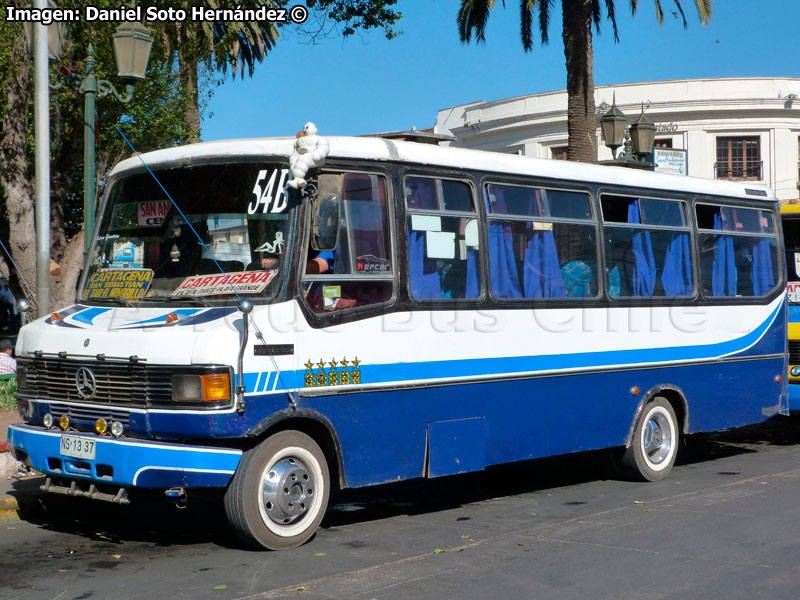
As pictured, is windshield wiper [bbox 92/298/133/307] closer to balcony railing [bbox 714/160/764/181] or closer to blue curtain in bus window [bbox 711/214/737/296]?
blue curtain in bus window [bbox 711/214/737/296]

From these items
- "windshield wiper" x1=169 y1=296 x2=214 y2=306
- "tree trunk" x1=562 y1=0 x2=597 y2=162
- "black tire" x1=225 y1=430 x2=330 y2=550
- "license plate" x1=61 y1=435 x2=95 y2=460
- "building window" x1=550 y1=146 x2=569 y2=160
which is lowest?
"black tire" x1=225 y1=430 x2=330 y2=550

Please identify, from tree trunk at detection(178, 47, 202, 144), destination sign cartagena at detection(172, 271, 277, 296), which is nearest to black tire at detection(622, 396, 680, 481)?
destination sign cartagena at detection(172, 271, 277, 296)

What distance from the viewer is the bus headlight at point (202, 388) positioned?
6758mm

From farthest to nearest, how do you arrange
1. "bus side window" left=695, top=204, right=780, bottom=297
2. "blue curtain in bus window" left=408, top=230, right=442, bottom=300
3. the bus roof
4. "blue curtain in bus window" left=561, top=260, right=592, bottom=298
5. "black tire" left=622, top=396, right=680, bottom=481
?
"bus side window" left=695, top=204, right=780, bottom=297 < "black tire" left=622, top=396, right=680, bottom=481 < "blue curtain in bus window" left=561, top=260, right=592, bottom=298 < "blue curtain in bus window" left=408, top=230, right=442, bottom=300 < the bus roof

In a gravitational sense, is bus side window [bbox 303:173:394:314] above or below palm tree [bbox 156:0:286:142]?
below

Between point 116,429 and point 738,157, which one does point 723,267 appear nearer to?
point 116,429

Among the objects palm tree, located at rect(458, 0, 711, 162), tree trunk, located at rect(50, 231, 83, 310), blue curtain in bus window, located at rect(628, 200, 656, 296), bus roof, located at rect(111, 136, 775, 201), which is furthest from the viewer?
palm tree, located at rect(458, 0, 711, 162)

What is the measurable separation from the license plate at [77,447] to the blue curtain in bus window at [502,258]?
3.41 meters

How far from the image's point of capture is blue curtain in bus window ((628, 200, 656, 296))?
1025 cm

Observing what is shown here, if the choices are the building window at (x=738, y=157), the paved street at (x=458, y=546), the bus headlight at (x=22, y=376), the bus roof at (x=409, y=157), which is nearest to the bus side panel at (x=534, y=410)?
the paved street at (x=458, y=546)

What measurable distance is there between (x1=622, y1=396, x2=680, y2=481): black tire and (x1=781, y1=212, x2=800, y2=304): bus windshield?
3569mm

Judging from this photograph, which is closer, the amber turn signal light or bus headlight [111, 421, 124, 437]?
the amber turn signal light

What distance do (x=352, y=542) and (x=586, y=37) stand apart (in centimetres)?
1504

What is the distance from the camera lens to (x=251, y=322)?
6965 millimetres
